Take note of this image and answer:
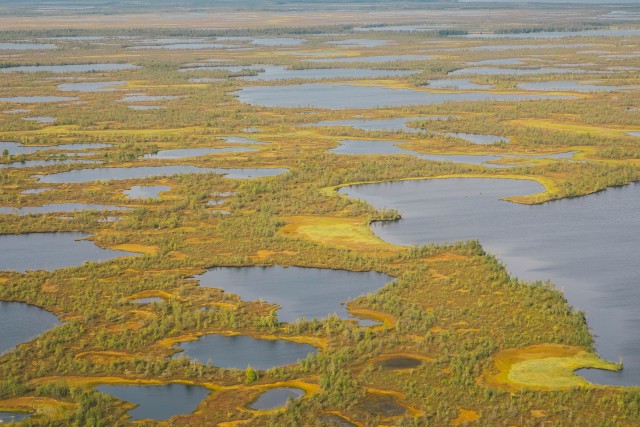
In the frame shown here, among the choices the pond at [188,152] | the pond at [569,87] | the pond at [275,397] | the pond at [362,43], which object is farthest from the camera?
the pond at [362,43]

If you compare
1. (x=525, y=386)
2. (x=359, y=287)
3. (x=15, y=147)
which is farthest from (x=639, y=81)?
(x=525, y=386)

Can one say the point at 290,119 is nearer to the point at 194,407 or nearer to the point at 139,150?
the point at 139,150

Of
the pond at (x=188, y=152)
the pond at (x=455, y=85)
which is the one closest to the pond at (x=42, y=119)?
the pond at (x=188, y=152)

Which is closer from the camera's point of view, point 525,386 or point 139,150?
point 525,386

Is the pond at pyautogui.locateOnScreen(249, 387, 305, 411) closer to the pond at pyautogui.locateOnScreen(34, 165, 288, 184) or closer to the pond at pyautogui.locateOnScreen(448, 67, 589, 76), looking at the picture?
the pond at pyautogui.locateOnScreen(34, 165, 288, 184)

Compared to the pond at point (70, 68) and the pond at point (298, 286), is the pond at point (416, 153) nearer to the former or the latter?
the pond at point (298, 286)

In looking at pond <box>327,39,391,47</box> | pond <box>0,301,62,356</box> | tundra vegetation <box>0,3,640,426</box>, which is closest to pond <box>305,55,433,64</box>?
pond <box>327,39,391,47</box>
